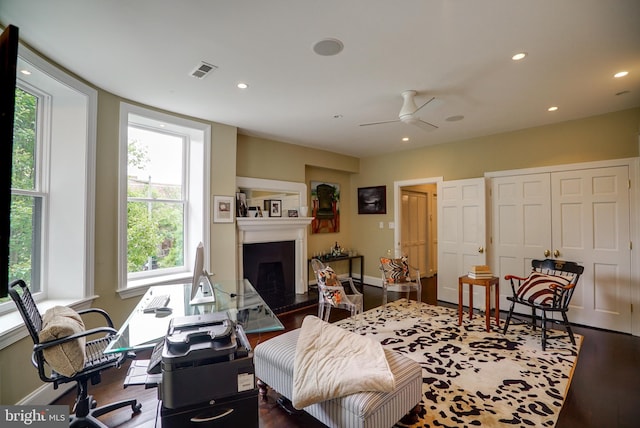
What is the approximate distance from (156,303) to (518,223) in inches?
180

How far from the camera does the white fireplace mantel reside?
4023 millimetres

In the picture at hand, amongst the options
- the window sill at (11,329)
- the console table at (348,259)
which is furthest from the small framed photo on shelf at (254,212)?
the window sill at (11,329)

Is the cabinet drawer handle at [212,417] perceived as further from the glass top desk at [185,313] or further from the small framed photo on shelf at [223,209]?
the small framed photo on shelf at [223,209]

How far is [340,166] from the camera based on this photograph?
565 centimetres

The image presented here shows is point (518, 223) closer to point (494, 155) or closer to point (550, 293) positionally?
point (494, 155)

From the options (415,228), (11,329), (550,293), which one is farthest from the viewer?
(415,228)

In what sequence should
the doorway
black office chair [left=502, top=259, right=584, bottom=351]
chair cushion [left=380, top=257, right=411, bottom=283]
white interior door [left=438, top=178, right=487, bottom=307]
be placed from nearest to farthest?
black office chair [left=502, top=259, right=584, bottom=351] → chair cushion [left=380, top=257, right=411, bottom=283] → white interior door [left=438, top=178, right=487, bottom=307] → the doorway

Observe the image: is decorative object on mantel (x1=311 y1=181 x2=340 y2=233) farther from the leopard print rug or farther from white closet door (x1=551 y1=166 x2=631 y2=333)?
white closet door (x1=551 y1=166 x2=631 y2=333)

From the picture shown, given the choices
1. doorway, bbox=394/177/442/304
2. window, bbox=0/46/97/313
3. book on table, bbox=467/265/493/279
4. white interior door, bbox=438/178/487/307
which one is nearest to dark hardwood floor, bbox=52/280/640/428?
window, bbox=0/46/97/313

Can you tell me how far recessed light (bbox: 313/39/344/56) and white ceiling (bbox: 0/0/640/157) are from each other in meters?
0.05

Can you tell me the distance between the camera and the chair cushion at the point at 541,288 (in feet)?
9.96

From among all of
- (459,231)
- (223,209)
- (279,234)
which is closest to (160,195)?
(223,209)

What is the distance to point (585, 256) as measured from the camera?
139 inches

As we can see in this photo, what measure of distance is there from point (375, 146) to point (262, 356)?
3.99 meters
